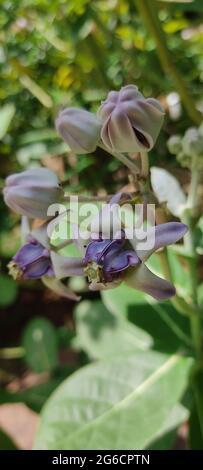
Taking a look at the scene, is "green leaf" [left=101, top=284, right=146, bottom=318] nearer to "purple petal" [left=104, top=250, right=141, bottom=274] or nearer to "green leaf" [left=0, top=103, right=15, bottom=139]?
"green leaf" [left=0, top=103, right=15, bottom=139]

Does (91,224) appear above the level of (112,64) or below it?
above

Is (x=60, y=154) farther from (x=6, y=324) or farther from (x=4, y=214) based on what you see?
(x=6, y=324)

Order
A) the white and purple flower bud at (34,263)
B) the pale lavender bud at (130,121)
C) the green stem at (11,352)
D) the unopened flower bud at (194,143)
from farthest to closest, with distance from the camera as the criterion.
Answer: the green stem at (11,352), the unopened flower bud at (194,143), the white and purple flower bud at (34,263), the pale lavender bud at (130,121)

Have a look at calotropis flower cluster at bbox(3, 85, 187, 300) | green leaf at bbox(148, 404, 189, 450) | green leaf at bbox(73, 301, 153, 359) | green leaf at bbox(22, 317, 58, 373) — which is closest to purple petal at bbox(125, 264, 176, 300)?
calotropis flower cluster at bbox(3, 85, 187, 300)

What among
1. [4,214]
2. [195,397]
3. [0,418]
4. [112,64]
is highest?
[112,64]

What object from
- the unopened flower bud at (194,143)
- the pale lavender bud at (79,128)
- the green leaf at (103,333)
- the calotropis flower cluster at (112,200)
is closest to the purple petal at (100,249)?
the calotropis flower cluster at (112,200)

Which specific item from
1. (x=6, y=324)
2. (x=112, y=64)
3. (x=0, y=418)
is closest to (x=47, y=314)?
(x=6, y=324)

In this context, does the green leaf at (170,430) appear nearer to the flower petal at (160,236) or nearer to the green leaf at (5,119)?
the flower petal at (160,236)
